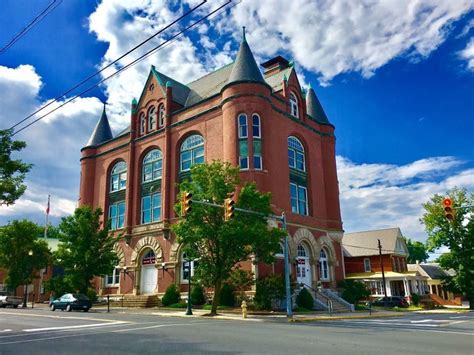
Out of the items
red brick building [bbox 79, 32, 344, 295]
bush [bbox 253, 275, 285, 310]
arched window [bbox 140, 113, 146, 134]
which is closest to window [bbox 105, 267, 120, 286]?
red brick building [bbox 79, 32, 344, 295]

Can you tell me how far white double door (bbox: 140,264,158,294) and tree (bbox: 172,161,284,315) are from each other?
13.1 metres

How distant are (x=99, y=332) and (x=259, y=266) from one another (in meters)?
17.5

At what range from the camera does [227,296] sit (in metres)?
31.5

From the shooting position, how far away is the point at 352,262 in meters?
58.1

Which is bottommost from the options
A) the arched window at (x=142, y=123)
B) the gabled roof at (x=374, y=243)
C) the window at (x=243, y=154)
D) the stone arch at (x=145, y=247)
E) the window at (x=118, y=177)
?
the stone arch at (x=145, y=247)

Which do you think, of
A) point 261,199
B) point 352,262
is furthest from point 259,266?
point 352,262

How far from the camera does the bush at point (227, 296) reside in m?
31.3

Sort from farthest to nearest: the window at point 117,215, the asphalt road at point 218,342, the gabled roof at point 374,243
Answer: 1. the gabled roof at point 374,243
2. the window at point 117,215
3. the asphalt road at point 218,342

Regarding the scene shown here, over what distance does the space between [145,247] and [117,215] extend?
255 inches

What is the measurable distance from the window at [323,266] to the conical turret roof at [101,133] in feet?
89.8

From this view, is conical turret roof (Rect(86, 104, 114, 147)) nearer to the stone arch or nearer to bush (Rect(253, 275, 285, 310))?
the stone arch

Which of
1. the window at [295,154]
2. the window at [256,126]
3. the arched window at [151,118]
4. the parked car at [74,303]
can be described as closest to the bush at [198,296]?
the parked car at [74,303]

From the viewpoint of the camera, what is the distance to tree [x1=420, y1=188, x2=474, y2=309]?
44.5 metres

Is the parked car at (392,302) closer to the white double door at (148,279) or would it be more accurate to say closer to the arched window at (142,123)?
the white double door at (148,279)
